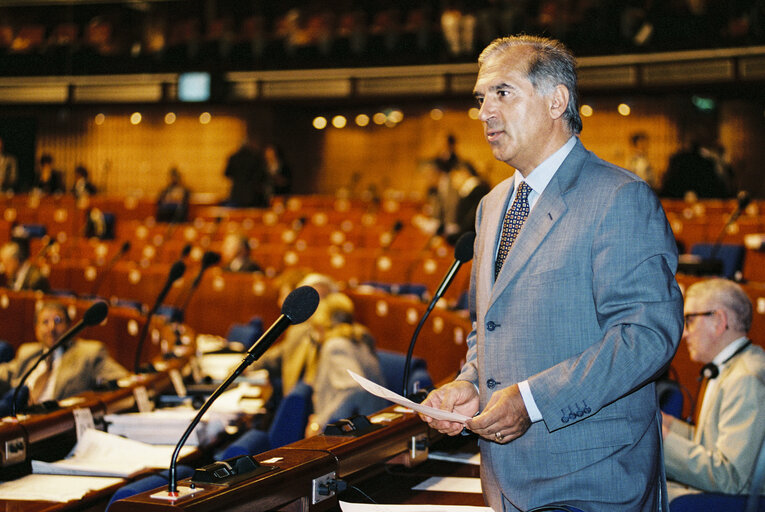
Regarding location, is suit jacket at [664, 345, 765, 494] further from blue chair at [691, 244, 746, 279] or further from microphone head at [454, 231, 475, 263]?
blue chair at [691, 244, 746, 279]

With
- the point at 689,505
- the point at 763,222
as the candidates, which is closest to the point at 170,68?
the point at 763,222

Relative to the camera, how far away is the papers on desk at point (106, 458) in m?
2.51

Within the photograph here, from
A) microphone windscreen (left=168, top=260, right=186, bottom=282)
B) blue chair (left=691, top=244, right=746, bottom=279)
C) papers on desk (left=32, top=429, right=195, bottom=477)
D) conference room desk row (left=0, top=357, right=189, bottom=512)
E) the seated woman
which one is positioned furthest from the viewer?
blue chair (left=691, top=244, right=746, bottom=279)

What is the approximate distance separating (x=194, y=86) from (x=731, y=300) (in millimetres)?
13481

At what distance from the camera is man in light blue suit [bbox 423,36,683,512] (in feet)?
4.78

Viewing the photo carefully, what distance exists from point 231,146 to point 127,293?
8310 millimetres

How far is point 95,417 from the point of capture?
9.87 ft

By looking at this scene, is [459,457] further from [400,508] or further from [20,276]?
[20,276]

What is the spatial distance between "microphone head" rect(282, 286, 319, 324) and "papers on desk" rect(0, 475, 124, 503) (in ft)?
3.15

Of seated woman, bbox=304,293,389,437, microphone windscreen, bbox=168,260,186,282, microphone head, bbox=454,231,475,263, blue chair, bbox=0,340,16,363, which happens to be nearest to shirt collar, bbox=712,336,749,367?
microphone head, bbox=454,231,475,263

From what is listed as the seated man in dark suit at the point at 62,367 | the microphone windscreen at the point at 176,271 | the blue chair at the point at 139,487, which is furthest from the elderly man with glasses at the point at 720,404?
the seated man in dark suit at the point at 62,367

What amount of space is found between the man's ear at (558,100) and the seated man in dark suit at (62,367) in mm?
3473

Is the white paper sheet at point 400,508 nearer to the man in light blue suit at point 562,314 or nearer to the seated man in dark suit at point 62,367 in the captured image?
the man in light blue suit at point 562,314

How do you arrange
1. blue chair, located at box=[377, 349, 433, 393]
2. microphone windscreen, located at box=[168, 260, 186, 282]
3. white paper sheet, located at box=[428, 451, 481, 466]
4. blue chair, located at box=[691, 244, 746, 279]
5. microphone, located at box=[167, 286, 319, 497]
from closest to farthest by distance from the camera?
microphone, located at box=[167, 286, 319, 497]
white paper sheet, located at box=[428, 451, 481, 466]
blue chair, located at box=[377, 349, 433, 393]
microphone windscreen, located at box=[168, 260, 186, 282]
blue chair, located at box=[691, 244, 746, 279]
